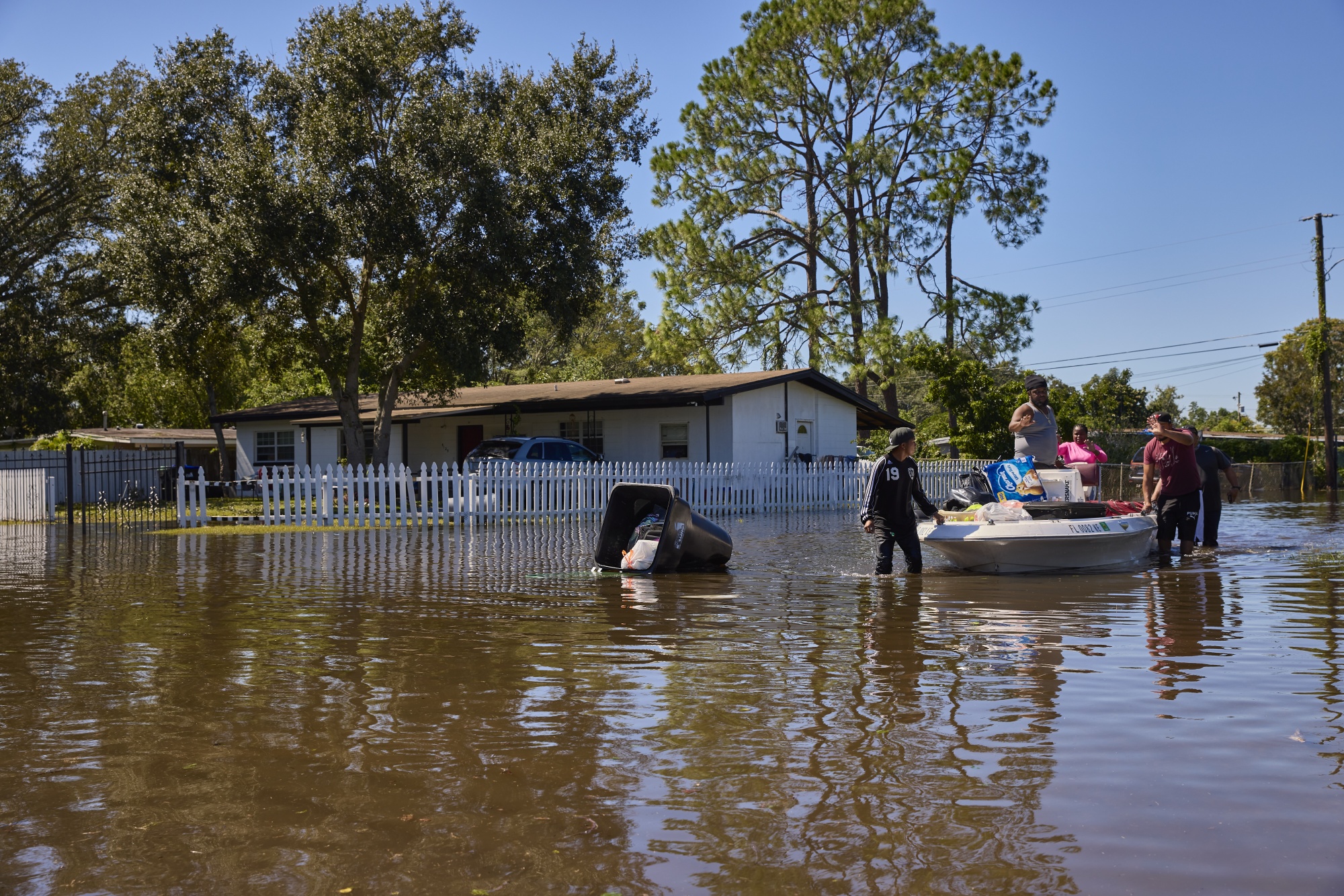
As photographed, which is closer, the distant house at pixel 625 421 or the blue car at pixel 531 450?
the blue car at pixel 531 450

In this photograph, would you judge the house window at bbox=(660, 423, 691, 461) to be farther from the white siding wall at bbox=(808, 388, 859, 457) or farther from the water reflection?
the water reflection

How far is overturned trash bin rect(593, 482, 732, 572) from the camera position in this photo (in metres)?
12.2

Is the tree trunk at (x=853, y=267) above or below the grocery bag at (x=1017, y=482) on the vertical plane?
above

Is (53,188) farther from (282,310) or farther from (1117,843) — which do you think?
(1117,843)

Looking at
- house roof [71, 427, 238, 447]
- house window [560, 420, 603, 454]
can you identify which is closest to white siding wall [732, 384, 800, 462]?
house window [560, 420, 603, 454]

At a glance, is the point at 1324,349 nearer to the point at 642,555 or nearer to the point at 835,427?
the point at 835,427

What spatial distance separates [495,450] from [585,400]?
13.5 ft

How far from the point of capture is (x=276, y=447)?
37781 millimetres

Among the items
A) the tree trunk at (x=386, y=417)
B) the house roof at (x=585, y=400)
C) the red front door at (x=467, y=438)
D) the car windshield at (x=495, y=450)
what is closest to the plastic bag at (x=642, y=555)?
the car windshield at (x=495, y=450)

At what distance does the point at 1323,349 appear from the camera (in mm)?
38031

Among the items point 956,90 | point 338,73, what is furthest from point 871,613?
point 956,90

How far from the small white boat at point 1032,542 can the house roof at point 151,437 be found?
37414 millimetres

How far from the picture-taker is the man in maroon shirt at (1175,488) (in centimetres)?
1317

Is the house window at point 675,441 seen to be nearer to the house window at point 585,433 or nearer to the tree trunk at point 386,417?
the house window at point 585,433
